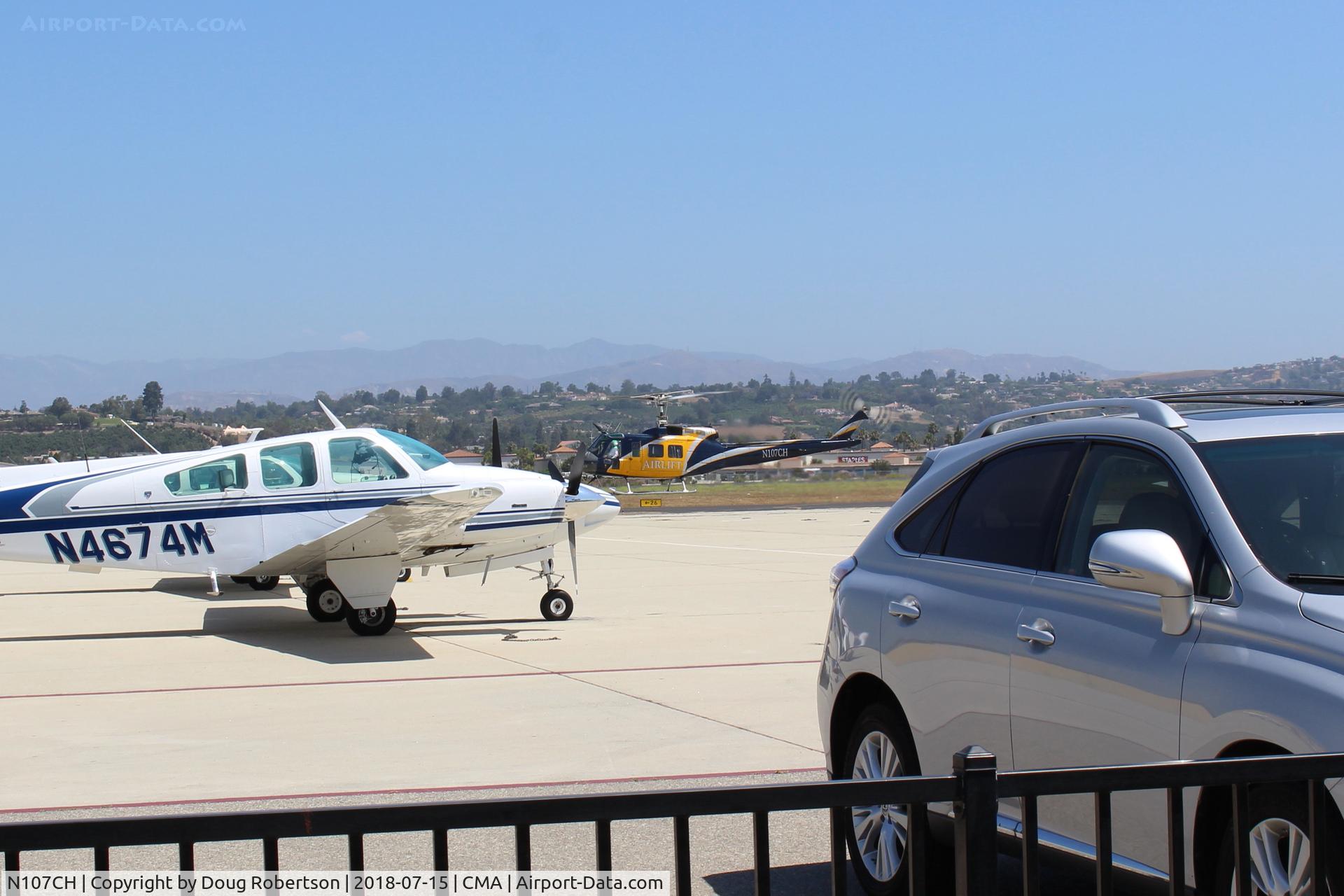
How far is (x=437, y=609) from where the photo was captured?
17.3 metres

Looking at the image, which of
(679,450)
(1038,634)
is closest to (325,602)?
(1038,634)

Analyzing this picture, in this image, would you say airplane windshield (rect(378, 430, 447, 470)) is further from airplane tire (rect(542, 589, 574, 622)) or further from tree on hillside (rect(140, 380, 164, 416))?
tree on hillside (rect(140, 380, 164, 416))

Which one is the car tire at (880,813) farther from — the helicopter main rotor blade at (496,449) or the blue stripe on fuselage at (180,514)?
the helicopter main rotor blade at (496,449)

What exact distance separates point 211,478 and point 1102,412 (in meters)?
11.5

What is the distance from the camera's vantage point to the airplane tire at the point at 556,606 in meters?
15.6

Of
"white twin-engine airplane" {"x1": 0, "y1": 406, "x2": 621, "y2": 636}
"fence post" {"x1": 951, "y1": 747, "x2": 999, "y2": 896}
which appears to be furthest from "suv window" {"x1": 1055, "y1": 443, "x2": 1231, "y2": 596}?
"white twin-engine airplane" {"x1": 0, "y1": 406, "x2": 621, "y2": 636}

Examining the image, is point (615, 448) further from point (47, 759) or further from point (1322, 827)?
point (1322, 827)

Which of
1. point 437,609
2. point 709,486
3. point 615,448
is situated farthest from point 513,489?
point 709,486

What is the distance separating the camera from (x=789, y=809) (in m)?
2.54

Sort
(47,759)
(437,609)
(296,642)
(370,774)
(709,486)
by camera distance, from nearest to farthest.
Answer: (370,774) → (47,759) → (296,642) → (437,609) → (709,486)

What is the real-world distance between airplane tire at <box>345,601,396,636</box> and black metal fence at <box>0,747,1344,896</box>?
1154 cm

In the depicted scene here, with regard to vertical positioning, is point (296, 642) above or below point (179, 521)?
below

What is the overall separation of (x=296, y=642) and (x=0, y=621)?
487 centimetres

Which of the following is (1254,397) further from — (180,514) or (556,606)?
(180,514)
